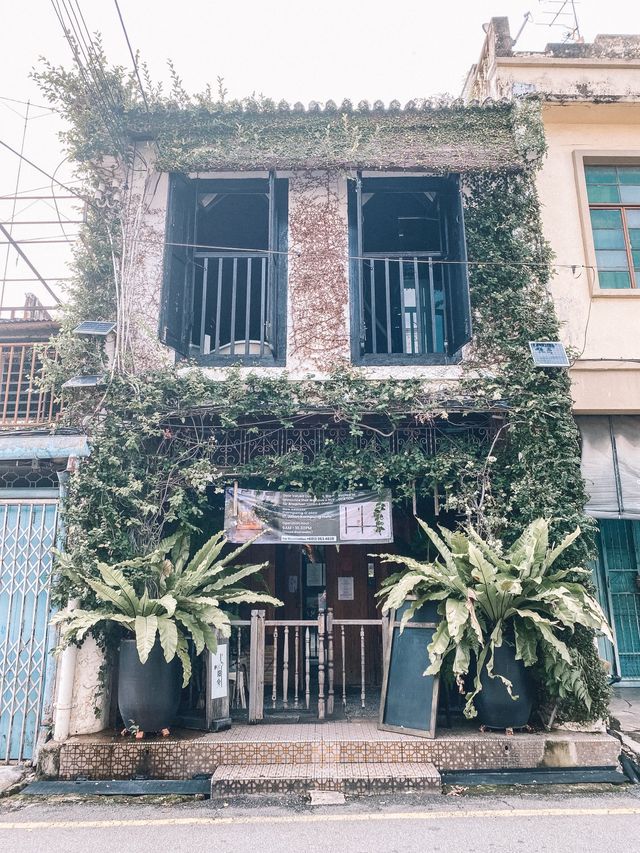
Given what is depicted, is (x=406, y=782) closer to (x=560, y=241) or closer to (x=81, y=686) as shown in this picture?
(x=81, y=686)

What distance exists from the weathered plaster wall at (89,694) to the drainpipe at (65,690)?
0.20 ft

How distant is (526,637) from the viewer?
20.2ft

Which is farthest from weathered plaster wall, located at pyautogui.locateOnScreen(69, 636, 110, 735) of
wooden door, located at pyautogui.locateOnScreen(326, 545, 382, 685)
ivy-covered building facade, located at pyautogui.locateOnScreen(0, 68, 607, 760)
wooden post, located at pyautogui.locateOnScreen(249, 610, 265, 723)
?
wooden door, located at pyautogui.locateOnScreen(326, 545, 382, 685)

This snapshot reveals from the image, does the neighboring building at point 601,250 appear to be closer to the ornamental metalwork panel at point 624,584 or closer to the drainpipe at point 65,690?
the ornamental metalwork panel at point 624,584

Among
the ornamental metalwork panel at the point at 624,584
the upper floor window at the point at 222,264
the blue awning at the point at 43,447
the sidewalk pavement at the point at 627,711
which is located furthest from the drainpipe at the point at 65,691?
the ornamental metalwork panel at the point at 624,584

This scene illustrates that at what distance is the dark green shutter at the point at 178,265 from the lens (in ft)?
25.5

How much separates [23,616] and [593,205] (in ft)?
30.9

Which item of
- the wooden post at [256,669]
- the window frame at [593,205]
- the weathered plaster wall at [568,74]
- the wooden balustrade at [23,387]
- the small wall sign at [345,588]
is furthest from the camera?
the small wall sign at [345,588]

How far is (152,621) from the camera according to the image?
19.5ft

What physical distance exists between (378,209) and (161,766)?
7.73 meters

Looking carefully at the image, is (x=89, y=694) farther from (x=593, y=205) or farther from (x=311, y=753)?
(x=593, y=205)

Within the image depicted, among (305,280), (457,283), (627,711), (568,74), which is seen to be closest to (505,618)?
(627,711)

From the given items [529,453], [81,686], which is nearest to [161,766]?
[81,686]

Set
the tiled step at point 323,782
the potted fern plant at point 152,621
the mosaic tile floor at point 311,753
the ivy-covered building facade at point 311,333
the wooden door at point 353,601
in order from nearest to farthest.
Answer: the tiled step at point 323,782 < the mosaic tile floor at point 311,753 < the potted fern plant at point 152,621 < the ivy-covered building facade at point 311,333 < the wooden door at point 353,601
